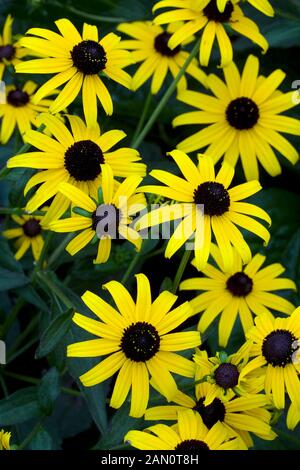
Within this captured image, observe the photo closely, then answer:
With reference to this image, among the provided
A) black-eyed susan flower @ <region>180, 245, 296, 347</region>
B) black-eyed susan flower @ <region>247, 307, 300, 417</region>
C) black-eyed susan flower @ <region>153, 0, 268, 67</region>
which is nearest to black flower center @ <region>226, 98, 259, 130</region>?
black-eyed susan flower @ <region>153, 0, 268, 67</region>

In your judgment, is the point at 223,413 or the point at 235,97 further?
the point at 235,97

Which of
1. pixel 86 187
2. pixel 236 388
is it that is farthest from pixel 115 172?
pixel 236 388

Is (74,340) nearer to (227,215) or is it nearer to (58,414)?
(227,215)

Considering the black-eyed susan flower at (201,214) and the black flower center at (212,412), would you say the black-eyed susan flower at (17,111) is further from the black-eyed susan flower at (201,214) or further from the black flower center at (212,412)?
the black flower center at (212,412)

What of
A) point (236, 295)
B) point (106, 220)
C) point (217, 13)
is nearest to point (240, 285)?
point (236, 295)

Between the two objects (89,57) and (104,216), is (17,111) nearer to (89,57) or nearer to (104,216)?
(89,57)

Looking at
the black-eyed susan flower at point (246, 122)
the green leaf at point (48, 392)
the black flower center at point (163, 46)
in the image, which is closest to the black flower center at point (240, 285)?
the black-eyed susan flower at point (246, 122)

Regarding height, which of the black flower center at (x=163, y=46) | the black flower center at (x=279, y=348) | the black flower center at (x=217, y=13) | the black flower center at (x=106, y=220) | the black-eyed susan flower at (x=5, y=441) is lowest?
the black-eyed susan flower at (x=5, y=441)
